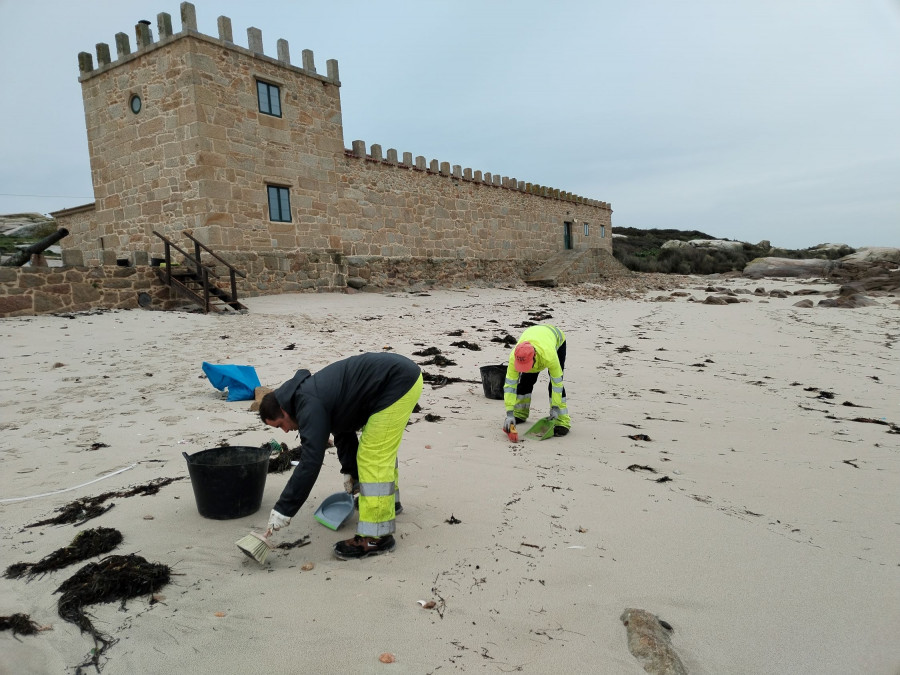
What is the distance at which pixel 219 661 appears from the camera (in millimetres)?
2254

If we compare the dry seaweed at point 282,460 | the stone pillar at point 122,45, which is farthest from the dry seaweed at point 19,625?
the stone pillar at point 122,45

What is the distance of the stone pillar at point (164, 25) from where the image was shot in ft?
41.3

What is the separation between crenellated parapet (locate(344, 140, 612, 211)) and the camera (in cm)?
1689

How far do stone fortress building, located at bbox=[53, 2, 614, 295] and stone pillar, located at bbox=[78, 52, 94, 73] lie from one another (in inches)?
1.0

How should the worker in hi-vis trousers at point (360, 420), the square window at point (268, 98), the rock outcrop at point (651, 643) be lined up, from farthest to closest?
1. the square window at point (268, 98)
2. the worker in hi-vis trousers at point (360, 420)
3. the rock outcrop at point (651, 643)

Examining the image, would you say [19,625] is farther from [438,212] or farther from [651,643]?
[438,212]

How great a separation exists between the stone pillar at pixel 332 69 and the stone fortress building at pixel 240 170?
4 cm

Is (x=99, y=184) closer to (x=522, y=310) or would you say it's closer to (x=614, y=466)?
(x=522, y=310)

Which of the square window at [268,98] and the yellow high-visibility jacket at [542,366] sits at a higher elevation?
the square window at [268,98]

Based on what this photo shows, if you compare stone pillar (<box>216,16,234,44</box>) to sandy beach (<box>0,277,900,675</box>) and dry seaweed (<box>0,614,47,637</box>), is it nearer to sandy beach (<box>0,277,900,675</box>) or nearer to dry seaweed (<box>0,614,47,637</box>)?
sandy beach (<box>0,277,900,675</box>)

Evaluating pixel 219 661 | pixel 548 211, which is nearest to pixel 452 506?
pixel 219 661

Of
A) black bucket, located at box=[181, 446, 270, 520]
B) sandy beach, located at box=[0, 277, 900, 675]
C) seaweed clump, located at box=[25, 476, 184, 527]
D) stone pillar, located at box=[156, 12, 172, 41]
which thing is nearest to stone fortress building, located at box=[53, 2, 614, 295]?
stone pillar, located at box=[156, 12, 172, 41]

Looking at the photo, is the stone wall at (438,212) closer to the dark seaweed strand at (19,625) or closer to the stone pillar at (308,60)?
the stone pillar at (308,60)

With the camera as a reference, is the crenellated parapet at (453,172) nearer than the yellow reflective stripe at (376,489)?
No
